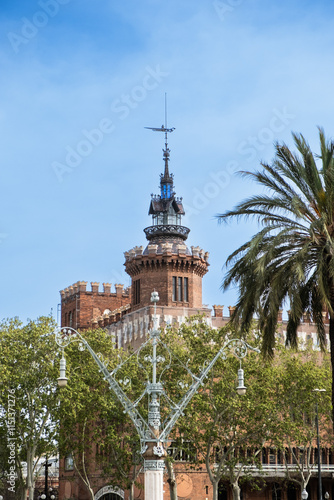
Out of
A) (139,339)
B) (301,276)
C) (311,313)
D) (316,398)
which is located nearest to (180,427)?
(316,398)

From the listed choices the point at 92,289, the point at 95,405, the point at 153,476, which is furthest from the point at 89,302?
the point at 153,476

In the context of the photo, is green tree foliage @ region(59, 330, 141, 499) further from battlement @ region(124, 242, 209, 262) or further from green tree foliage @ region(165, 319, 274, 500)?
battlement @ region(124, 242, 209, 262)

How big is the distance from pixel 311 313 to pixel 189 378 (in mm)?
29098

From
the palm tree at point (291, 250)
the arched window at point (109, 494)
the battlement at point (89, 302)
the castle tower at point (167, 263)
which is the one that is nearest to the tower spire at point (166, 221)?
the castle tower at point (167, 263)

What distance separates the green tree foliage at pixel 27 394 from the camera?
174ft

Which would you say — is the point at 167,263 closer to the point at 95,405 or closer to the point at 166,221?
the point at 166,221

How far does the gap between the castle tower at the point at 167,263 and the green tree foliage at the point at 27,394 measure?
25370 mm

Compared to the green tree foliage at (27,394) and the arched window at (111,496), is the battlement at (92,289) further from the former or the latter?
the green tree foliage at (27,394)

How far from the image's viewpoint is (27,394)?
54.0 m

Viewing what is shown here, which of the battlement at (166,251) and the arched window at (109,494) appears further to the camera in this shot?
the battlement at (166,251)

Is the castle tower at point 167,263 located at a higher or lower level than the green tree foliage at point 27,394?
higher

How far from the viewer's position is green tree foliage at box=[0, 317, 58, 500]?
5309 centimetres

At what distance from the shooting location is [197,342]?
57000 millimetres

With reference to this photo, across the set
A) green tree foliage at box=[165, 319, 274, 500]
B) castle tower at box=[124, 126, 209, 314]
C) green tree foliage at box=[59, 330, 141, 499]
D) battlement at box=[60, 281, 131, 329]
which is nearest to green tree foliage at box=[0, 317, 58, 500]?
green tree foliage at box=[59, 330, 141, 499]
